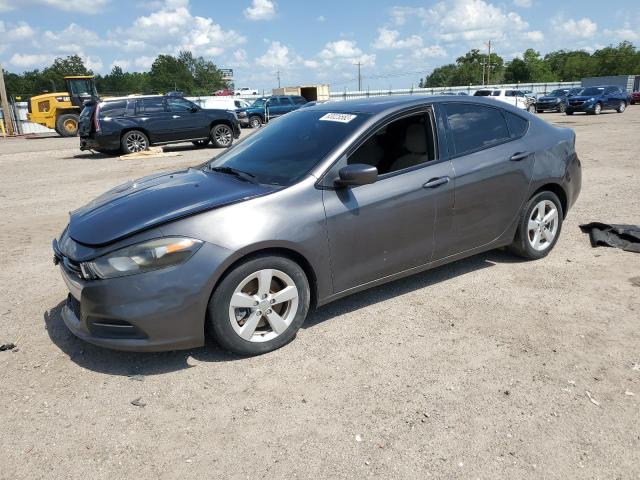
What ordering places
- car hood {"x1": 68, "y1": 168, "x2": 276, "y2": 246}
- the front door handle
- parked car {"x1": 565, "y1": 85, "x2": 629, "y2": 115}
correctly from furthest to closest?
parked car {"x1": 565, "y1": 85, "x2": 629, "y2": 115}
the front door handle
car hood {"x1": 68, "y1": 168, "x2": 276, "y2": 246}

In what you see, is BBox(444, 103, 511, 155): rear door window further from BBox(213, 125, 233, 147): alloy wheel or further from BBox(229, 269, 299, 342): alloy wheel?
BBox(213, 125, 233, 147): alloy wheel

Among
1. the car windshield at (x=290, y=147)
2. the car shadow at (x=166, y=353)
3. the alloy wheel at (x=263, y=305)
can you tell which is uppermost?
the car windshield at (x=290, y=147)

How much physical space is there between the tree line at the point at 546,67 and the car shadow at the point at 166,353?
93.7 meters

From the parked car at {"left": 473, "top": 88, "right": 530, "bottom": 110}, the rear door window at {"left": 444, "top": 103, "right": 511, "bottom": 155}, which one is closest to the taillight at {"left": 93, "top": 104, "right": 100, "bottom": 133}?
the rear door window at {"left": 444, "top": 103, "right": 511, "bottom": 155}

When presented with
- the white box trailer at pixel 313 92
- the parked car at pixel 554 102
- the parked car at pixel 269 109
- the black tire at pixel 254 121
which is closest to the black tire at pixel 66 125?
the parked car at pixel 269 109

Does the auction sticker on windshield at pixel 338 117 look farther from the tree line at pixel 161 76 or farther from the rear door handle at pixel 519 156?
the tree line at pixel 161 76

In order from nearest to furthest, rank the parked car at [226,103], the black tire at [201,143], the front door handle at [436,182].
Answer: the front door handle at [436,182] < the black tire at [201,143] < the parked car at [226,103]

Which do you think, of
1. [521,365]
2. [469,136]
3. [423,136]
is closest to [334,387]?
[521,365]

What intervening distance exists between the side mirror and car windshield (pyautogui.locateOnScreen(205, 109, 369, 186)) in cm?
24

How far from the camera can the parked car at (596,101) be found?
28953mm

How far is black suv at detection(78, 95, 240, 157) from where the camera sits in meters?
14.7


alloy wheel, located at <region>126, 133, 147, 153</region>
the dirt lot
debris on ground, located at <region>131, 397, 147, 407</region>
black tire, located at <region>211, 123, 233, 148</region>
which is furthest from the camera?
black tire, located at <region>211, 123, 233, 148</region>

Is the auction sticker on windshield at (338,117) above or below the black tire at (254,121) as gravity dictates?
above

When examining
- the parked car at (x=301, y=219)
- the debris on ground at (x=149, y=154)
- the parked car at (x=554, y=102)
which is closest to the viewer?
the parked car at (x=301, y=219)
